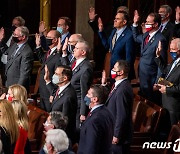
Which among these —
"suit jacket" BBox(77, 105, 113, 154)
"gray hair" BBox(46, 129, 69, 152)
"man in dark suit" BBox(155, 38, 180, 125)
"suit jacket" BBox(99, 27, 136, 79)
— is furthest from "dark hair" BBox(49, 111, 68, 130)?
"suit jacket" BBox(99, 27, 136, 79)

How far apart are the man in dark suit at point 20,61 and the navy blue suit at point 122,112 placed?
5.65 feet

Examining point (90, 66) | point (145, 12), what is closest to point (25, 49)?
point (90, 66)

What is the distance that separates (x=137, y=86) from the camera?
8477 mm

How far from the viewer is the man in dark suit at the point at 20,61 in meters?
7.76

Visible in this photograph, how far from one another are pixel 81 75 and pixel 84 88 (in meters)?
0.15

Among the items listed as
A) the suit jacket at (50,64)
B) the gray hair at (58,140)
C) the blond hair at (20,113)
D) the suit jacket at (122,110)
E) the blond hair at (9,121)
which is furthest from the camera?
the suit jacket at (50,64)

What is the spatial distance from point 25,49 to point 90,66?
113 centimetres

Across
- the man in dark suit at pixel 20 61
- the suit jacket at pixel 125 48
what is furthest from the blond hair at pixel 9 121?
the suit jacket at pixel 125 48

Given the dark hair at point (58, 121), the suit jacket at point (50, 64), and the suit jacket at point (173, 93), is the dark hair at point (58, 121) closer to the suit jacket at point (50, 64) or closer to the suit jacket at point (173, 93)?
the suit jacket at point (173, 93)

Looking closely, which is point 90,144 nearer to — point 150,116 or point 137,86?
point 150,116

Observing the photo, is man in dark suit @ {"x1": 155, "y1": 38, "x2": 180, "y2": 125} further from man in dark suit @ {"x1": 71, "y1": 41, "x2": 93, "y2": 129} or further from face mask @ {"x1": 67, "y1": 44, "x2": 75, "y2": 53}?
face mask @ {"x1": 67, "y1": 44, "x2": 75, "y2": 53}

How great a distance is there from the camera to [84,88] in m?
6.90

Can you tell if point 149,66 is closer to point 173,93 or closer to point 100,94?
Answer: point 173,93

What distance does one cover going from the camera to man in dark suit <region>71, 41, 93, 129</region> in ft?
22.6
